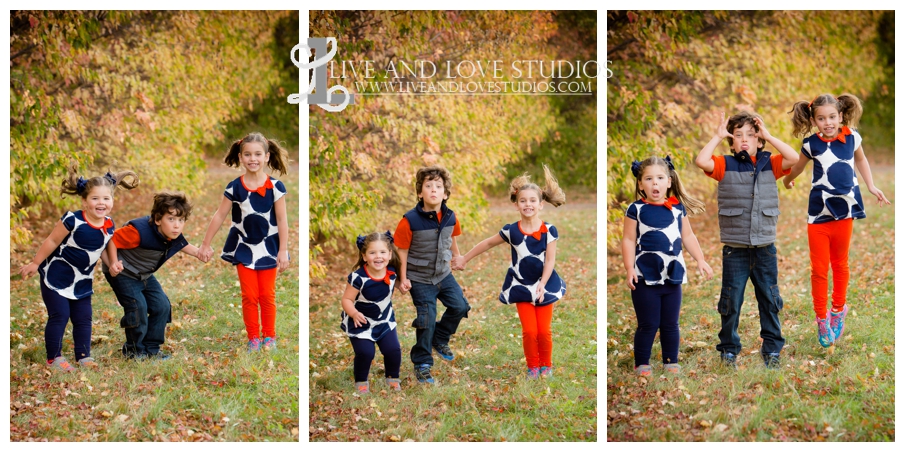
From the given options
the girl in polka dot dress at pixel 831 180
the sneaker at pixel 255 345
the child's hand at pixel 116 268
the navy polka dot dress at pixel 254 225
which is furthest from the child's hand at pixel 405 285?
the girl in polka dot dress at pixel 831 180

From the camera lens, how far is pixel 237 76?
5.62 metres

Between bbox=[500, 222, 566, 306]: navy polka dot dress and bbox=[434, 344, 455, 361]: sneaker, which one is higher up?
bbox=[500, 222, 566, 306]: navy polka dot dress

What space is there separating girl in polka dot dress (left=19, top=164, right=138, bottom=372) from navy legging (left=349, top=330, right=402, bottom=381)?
1.40 m

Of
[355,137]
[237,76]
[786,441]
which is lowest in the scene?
[786,441]

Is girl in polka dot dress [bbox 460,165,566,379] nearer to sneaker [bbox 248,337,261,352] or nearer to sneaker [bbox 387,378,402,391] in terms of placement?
sneaker [bbox 387,378,402,391]

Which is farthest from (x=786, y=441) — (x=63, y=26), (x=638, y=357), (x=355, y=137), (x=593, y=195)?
(x=63, y=26)

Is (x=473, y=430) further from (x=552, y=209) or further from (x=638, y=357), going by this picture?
(x=552, y=209)

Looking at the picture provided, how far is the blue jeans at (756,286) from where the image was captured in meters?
4.58

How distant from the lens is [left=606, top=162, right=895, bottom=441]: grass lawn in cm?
441

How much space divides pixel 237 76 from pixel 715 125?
135 inches

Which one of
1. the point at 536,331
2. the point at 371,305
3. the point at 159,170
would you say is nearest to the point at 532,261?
the point at 536,331

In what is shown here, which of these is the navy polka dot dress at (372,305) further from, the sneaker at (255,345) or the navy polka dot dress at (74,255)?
the navy polka dot dress at (74,255)

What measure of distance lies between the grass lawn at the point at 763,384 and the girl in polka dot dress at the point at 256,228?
77.1 inches

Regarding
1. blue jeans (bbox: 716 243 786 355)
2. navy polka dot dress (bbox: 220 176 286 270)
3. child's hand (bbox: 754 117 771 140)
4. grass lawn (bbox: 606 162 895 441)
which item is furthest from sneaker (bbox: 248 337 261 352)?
child's hand (bbox: 754 117 771 140)
